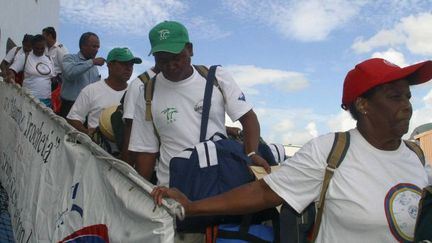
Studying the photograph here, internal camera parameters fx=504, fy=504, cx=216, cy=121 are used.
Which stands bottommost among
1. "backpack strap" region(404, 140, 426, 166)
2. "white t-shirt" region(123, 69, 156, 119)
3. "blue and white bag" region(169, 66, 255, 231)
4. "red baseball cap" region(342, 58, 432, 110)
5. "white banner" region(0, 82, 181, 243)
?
"white banner" region(0, 82, 181, 243)

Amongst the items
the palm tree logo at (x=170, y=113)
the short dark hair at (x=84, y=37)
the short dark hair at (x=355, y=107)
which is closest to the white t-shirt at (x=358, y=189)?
the short dark hair at (x=355, y=107)

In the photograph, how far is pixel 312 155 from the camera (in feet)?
7.09

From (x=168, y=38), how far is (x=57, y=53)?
574 cm

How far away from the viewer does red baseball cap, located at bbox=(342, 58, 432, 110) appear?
2154 mm

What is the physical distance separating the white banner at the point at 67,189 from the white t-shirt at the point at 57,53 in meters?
3.06

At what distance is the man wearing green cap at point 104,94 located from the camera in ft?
16.9

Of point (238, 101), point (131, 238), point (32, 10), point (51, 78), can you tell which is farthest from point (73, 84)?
point (32, 10)

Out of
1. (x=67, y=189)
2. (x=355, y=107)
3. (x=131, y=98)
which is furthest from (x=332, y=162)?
(x=131, y=98)

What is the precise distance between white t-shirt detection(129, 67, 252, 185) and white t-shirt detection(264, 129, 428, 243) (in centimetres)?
106

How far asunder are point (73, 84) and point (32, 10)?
806 cm

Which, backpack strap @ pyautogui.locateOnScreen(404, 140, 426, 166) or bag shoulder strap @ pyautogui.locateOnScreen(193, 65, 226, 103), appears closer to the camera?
backpack strap @ pyautogui.locateOnScreen(404, 140, 426, 166)

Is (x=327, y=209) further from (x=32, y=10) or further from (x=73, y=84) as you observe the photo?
(x=32, y=10)

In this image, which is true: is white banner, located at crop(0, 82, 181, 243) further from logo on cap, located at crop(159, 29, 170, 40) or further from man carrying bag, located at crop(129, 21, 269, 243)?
logo on cap, located at crop(159, 29, 170, 40)

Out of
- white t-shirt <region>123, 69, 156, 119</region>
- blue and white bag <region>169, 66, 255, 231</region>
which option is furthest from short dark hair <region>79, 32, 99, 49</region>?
blue and white bag <region>169, 66, 255, 231</region>
